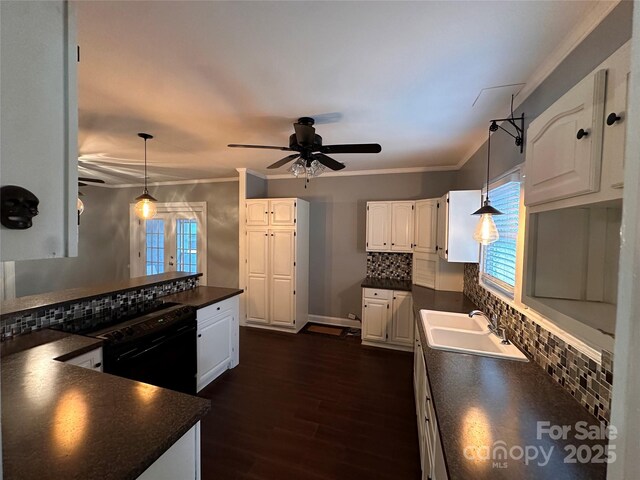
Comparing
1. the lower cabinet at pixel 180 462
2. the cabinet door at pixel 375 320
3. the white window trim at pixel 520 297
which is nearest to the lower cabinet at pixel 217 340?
the lower cabinet at pixel 180 462

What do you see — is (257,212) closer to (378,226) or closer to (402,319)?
(378,226)

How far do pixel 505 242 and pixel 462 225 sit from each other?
0.63m

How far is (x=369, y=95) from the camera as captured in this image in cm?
195

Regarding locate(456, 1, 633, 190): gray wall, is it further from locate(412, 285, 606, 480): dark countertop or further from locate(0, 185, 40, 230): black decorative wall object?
locate(0, 185, 40, 230): black decorative wall object

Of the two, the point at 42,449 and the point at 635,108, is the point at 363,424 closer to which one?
the point at 42,449

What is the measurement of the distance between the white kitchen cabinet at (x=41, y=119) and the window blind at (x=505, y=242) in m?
2.14

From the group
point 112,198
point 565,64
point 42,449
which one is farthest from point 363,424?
point 112,198

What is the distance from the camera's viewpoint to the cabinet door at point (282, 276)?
13.4 feet

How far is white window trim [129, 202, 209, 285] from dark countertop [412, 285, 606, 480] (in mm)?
4578

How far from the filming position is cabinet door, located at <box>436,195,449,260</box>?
286 centimetres

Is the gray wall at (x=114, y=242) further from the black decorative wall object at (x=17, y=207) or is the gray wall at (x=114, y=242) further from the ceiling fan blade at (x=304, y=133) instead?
the black decorative wall object at (x=17, y=207)

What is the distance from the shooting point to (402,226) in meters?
3.83

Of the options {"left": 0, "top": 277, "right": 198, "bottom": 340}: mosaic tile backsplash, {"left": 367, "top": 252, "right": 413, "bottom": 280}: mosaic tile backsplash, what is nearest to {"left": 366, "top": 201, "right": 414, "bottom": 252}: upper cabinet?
{"left": 367, "top": 252, "right": 413, "bottom": 280}: mosaic tile backsplash

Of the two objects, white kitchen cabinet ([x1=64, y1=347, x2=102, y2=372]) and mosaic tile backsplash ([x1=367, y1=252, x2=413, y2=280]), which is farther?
mosaic tile backsplash ([x1=367, y1=252, x2=413, y2=280])
